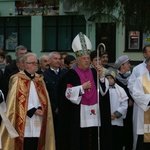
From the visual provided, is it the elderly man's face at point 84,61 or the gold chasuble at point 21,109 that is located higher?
the elderly man's face at point 84,61

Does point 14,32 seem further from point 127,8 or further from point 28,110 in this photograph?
point 28,110

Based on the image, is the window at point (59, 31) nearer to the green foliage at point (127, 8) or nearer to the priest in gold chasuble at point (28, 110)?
the green foliage at point (127, 8)

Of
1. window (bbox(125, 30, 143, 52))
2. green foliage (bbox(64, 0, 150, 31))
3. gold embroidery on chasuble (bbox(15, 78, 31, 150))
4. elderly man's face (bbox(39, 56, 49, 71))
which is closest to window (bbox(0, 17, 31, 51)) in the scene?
window (bbox(125, 30, 143, 52))

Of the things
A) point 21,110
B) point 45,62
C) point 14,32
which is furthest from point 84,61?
point 14,32

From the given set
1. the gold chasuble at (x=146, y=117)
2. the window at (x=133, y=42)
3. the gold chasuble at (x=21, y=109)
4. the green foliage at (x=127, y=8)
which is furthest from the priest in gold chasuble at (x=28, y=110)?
the window at (x=133, y=42)

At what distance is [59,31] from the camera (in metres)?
27.5

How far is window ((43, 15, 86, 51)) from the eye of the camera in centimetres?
2670

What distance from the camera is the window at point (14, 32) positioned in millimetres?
27875

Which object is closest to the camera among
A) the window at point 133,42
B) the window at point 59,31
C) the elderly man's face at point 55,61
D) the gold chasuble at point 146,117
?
the gold chasuble at point 146,117

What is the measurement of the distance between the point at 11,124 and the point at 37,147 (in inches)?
27.5

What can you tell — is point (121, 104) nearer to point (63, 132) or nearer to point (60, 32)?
point (63, 132)

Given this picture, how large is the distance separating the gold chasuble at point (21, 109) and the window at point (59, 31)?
1924cm

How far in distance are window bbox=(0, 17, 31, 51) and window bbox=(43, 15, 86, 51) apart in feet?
3.81

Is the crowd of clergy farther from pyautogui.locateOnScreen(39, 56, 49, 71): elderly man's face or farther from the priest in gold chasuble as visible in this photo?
pyautogui.locateOnScreen(39, 56, 49, 71): elderly man's face
